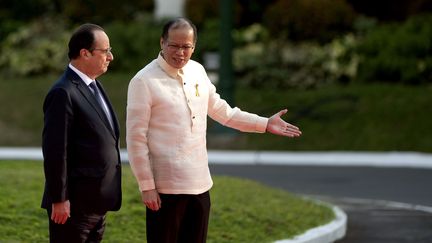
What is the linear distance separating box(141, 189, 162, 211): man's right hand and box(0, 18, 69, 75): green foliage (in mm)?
20321

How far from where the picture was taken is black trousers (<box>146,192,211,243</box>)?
6.24 meters

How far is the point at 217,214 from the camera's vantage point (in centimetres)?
1076

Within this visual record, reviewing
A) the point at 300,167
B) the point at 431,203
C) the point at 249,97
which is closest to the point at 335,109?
the point at 249,97

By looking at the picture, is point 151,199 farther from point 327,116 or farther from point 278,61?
point 278,61

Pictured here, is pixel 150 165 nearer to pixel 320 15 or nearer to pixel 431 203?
pixel 431 203

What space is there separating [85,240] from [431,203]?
8.53 meters

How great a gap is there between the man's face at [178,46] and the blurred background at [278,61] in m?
14.4

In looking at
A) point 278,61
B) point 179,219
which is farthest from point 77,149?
point 278,61

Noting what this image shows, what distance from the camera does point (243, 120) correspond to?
6648mm

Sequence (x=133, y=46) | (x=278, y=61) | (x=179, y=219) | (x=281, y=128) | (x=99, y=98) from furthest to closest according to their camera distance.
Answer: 1. (x=133, y=46)
2. (x=278, y=61)
3. (x=281, y=128)
4. (x=179, y=219)
5. (x=99, y=98)

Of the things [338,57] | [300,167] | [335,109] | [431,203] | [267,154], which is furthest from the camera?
[338,57]

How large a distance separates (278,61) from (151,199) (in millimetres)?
18769

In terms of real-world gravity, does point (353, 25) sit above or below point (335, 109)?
above

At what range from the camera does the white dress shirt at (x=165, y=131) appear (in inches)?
243
